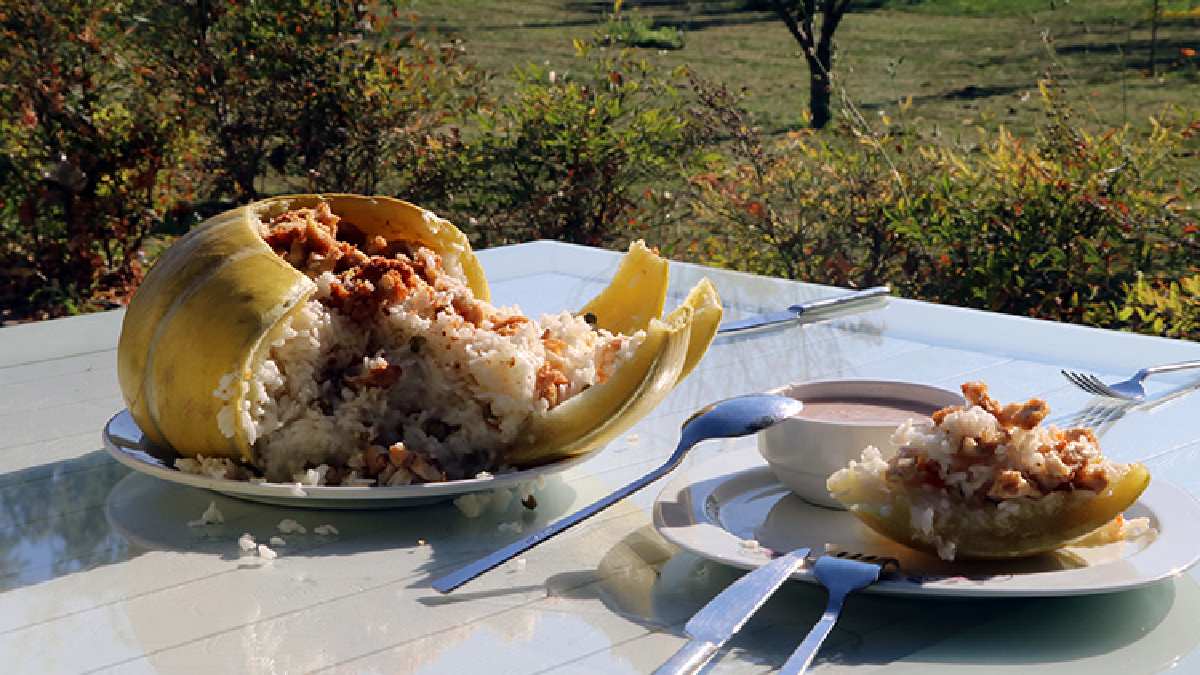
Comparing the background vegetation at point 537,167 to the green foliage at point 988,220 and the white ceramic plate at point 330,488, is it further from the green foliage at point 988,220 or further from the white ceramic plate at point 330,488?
the white ceramic plate at point 330,488

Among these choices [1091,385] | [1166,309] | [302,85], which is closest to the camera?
[1091,385]

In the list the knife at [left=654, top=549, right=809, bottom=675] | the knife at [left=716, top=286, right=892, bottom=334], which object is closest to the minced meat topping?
the knife at [left=654, top=549, right=809, bottom=675]

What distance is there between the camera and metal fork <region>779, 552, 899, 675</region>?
0.89 m

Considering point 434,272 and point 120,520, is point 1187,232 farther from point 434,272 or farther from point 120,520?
point 120,520

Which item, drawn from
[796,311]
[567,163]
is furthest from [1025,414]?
[567,163]

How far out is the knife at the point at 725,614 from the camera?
882 millimetres

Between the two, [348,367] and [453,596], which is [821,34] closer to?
[348,367]

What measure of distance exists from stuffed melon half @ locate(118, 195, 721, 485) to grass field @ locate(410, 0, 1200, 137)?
575 cm

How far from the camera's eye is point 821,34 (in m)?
6.89

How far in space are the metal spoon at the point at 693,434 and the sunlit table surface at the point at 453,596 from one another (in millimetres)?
17

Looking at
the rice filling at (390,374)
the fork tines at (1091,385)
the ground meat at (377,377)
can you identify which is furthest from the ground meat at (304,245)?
the fork tines at (1091,385)

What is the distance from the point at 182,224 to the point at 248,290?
13.9ft

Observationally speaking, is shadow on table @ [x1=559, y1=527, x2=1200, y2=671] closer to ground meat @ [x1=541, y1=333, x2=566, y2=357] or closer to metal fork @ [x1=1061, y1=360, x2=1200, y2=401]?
ground meat @ [x1=541, y1=333, x2=566, y2=357]

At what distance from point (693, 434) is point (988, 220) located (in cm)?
281
